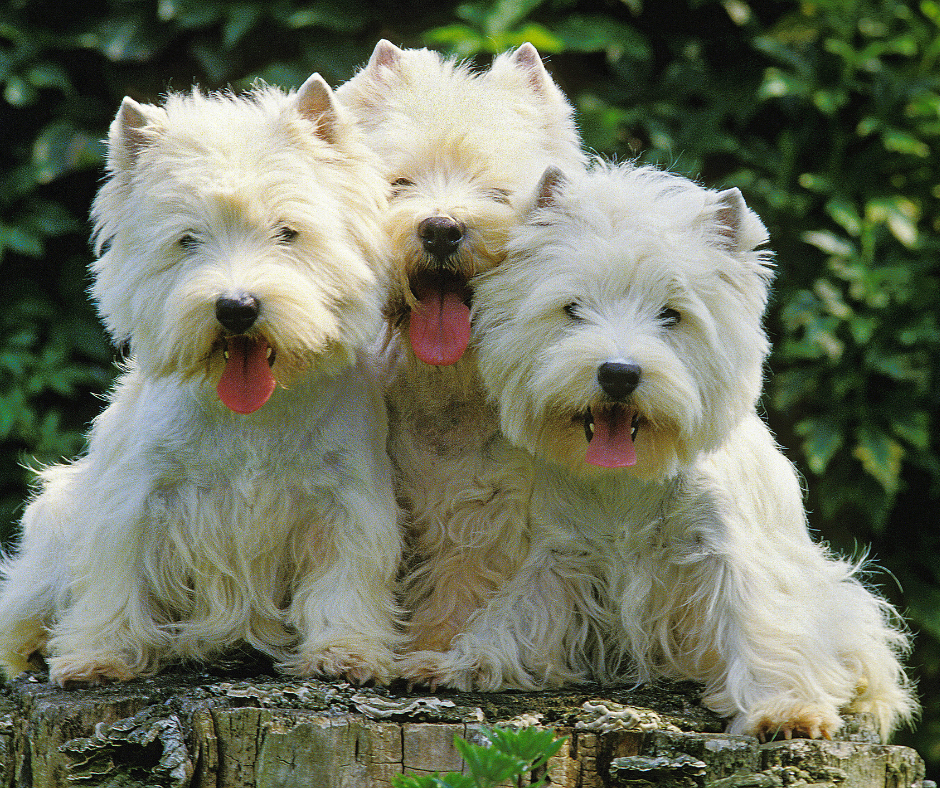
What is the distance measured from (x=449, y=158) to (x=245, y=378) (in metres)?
1.03

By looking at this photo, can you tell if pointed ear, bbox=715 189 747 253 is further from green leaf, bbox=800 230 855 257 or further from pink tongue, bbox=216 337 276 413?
green leaf, bbox=800 230 855 257

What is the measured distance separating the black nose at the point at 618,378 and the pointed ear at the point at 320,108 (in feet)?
3.85

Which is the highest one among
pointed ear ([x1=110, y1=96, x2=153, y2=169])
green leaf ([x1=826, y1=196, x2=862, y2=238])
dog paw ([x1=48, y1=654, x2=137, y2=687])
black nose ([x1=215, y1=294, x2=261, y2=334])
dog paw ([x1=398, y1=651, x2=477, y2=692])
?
green leaf ([x1=826, y1=196, x2=862, y2=238])

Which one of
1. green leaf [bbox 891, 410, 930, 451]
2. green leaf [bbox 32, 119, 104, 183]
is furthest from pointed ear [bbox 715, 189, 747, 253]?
green leaf [bbox 32, 119, 104, 183]

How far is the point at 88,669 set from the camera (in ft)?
12.3

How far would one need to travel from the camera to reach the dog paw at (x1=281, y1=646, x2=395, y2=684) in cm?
366

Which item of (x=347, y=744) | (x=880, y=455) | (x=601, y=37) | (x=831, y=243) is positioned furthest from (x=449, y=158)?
(x=880, y=455)

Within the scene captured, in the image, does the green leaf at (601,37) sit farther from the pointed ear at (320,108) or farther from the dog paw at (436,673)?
the dog paw at (436,673)

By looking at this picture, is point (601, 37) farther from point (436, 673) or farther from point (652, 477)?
point (436, 673)

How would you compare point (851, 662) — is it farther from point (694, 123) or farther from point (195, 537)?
point (694, 123)

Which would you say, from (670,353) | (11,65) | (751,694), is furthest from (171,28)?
(751,694)

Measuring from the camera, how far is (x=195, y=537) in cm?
380

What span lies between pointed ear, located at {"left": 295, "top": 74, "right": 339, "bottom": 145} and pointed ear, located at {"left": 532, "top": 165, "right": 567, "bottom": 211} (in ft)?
2.24

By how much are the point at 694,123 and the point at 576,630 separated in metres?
3.81
